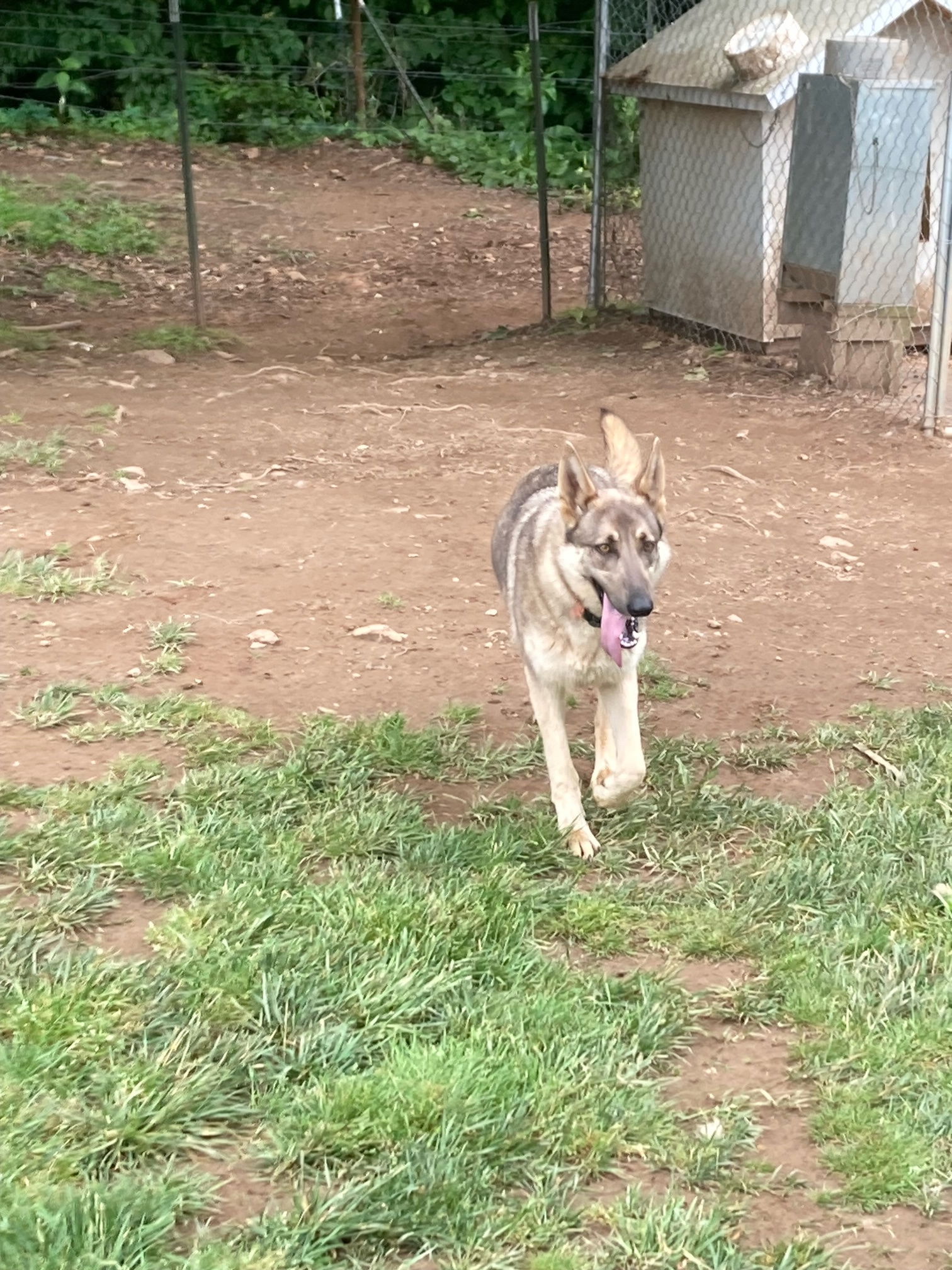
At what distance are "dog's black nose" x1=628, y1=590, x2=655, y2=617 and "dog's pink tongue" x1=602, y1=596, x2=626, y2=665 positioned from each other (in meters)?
0.08

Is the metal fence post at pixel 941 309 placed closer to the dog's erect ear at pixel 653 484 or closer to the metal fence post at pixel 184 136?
the dog's erect ear at pixel 653 484

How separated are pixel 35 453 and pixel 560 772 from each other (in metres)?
4.19

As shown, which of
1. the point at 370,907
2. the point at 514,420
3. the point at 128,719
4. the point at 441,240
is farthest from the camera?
the point at 441,240

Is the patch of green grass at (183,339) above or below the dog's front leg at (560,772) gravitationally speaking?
above

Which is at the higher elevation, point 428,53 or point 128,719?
point 428,53

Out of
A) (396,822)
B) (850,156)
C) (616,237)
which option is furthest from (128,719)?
(616,237)

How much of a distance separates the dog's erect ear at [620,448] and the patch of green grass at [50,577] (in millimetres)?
2184

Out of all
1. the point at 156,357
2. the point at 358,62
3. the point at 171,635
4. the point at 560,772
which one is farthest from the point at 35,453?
the point at 358,62

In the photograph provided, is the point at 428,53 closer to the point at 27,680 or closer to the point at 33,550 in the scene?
the point at 33,550

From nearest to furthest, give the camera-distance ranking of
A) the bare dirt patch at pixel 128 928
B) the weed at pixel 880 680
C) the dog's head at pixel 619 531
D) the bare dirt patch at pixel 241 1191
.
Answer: the bare dirt patch at pixel 241 1191 → the bare dirt patch at pixel 128 928 → the dog's head at pixel 619 531 → the weed at pixel 880 680

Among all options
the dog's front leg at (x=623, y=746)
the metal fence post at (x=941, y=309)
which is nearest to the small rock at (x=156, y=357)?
the metal fence post at (x=941, y=309)

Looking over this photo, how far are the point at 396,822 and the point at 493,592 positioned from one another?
2.01 meters

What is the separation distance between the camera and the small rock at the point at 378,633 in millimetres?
5520

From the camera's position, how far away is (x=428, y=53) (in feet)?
59.5
